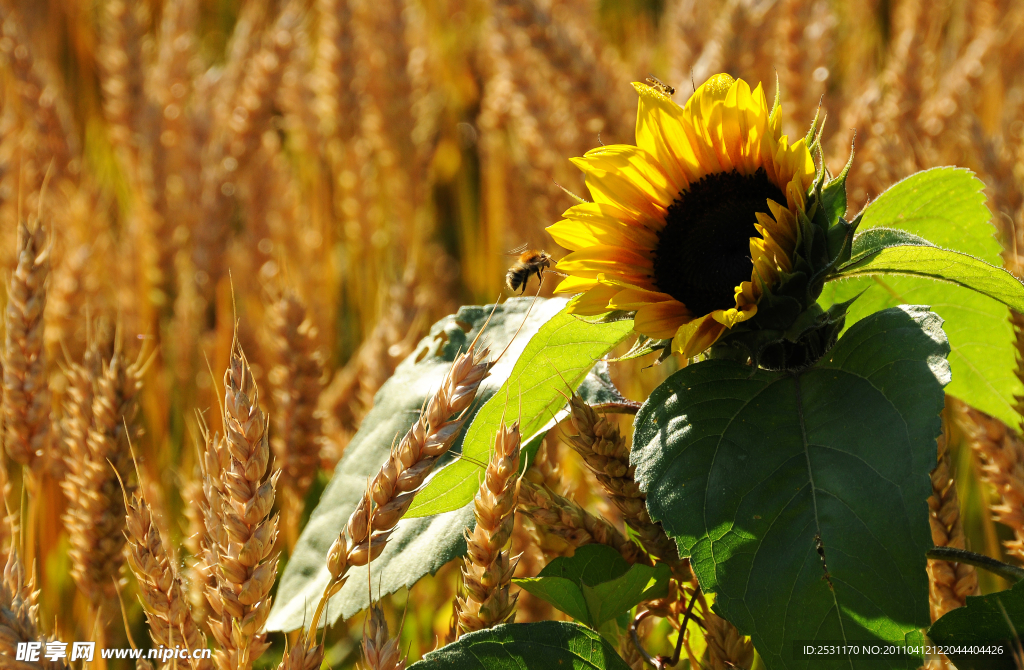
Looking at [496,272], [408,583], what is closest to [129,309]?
[496,272]

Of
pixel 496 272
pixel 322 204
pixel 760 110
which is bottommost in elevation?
pixel 760 110

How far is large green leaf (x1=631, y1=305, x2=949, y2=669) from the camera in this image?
77 cm

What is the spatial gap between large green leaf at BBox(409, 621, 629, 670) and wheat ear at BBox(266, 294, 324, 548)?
0.80 metres

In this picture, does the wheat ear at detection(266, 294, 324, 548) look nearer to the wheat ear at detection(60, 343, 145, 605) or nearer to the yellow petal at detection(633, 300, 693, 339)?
the wheat ear at detection(60, 343, 145, 605)

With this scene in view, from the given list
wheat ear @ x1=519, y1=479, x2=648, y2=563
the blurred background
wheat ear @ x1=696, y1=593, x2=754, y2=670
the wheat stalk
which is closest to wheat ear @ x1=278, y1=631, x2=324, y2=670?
wheat ear @ x1=519, y1=479, x2=648, y2=563

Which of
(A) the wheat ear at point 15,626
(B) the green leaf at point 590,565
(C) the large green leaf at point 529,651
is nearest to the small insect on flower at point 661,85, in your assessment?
(B) the green leaf at point 590,565

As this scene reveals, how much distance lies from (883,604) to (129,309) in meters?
2.00

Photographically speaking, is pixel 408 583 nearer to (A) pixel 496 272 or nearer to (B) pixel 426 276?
(B) pixel 426 276

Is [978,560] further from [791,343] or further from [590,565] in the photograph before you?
[590,565]

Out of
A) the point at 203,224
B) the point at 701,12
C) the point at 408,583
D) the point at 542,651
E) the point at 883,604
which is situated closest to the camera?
the point at 883,604

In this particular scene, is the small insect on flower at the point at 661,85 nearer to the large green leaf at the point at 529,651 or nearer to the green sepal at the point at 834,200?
the green sepal at the point at 834,200

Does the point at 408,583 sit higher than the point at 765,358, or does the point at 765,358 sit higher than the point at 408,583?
the point at 765,358

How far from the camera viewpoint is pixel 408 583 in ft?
3.41

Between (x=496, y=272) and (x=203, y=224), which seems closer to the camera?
(x=203, y=224)
